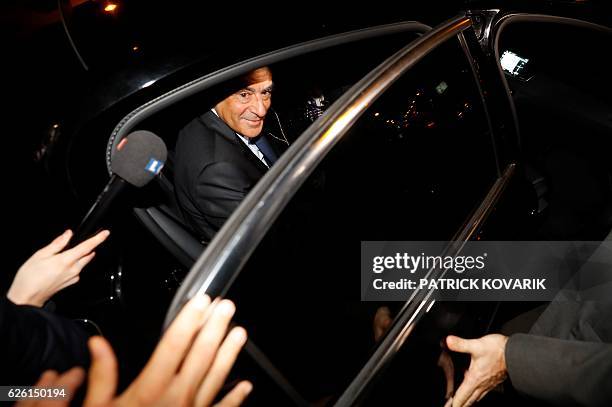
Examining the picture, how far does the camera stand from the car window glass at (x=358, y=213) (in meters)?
1.15

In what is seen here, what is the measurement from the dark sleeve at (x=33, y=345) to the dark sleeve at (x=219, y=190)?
2.76 feet

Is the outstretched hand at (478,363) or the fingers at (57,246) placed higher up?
the fingers at (57,246)

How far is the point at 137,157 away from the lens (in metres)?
1.04

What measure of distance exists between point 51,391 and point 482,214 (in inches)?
64.0

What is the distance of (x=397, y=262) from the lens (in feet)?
4.93

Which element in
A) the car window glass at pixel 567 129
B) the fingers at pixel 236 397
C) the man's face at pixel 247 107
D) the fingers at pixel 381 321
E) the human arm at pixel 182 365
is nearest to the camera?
the human arm at pixel 182 365

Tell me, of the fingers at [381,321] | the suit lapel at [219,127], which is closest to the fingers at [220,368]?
the fingers at [381,321]

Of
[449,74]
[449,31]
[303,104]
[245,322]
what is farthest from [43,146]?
[303,104]

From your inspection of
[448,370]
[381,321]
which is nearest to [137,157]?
[381,321]

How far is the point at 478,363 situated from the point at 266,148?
1802 mm

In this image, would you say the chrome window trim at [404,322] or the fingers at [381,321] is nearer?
the chrome window trim at [404,322]

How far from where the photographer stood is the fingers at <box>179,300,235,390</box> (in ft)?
2.37

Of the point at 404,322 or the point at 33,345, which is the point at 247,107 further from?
the point at 33,345

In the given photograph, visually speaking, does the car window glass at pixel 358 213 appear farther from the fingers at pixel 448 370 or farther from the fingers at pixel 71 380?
the fingers at pixel 71 380
